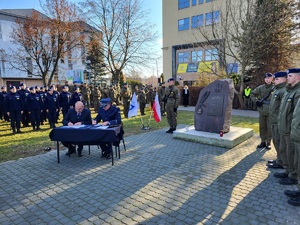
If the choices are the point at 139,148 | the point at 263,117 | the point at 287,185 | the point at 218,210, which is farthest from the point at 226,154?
the point at 218,210

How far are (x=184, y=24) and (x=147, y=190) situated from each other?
32.8m

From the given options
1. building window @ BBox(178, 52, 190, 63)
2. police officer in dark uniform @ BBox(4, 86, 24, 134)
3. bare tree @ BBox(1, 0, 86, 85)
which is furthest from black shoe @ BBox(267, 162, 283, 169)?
building window @ BBox(178, 52, 190, 63)

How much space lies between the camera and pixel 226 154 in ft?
21.5

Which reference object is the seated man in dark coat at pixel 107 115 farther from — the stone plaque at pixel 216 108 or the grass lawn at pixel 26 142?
the stone plaque at pixel 216 108

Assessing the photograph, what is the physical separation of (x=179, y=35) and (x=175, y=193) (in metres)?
32.8

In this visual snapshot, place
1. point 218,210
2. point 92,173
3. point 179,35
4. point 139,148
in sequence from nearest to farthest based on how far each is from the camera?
point 218,210 < point 92,173 < point 139,148 < point 179,35

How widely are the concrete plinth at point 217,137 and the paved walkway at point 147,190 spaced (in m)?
0.43

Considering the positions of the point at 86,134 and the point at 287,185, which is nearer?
the point at 287,185

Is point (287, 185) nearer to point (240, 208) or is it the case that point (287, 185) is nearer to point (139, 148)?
point (240, 208)

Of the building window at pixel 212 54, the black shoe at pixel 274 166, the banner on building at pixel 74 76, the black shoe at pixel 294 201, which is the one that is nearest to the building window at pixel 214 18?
the building window at pixel 212 54

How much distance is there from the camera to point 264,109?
6.63 meters

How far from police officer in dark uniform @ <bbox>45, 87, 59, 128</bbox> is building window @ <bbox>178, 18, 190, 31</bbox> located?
26572 mm

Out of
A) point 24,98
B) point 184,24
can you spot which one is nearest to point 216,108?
point 24,98

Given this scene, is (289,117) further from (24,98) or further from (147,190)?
(24,98)
